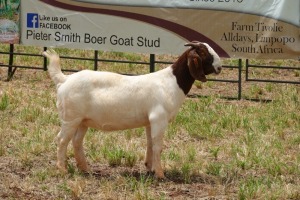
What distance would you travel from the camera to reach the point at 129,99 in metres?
7.04

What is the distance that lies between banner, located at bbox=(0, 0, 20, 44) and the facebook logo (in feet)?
0.87

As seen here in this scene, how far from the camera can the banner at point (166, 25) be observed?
475 inches

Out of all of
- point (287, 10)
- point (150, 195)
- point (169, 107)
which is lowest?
A: point (150, 195)

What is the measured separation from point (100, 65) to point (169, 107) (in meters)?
8.65

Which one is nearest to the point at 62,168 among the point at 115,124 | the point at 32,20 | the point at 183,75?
the point at 115,124

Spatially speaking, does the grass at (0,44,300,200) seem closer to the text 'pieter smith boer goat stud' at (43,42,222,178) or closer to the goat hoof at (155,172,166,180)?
the goat hoof at (155,172,166,180)

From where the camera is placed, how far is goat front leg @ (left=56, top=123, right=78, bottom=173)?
7.11 m

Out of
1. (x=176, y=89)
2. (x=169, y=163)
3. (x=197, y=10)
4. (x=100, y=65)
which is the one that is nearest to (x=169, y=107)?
(x=176, y=89)

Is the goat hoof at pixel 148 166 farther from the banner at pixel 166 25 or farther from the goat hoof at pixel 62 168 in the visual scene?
the banner at pixel 166 25

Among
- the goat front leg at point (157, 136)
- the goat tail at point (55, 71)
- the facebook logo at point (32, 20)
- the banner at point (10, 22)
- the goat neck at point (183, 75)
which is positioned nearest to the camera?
the goat front leg at point (157, 136)

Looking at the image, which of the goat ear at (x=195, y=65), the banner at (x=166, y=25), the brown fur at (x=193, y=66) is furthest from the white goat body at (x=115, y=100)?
the banner at (x=166, y=25)

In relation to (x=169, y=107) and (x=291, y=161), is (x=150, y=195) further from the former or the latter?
(x=291, y=161)

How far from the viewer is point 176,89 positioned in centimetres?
715

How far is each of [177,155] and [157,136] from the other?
104 centimetres
